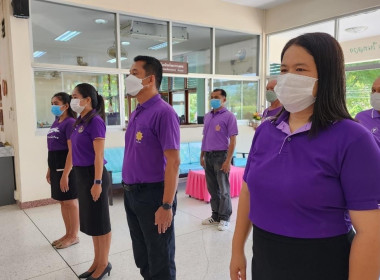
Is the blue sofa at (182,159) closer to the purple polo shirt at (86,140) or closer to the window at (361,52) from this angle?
the purple polo shirt at (86,140)

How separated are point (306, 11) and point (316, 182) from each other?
6.35m

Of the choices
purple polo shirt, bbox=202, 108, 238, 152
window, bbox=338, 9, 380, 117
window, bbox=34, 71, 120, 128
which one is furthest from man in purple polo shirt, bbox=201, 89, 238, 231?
window, bbox=338, 9, 380, 117

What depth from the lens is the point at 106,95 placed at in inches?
210

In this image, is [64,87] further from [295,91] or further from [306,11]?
[306,11]

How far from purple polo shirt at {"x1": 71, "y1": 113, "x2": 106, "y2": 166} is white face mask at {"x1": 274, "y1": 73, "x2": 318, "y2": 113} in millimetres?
1625

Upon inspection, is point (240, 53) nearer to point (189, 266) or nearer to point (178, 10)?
point (178, 10)

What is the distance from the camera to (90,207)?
230 cm

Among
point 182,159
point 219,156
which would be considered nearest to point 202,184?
point 219,156

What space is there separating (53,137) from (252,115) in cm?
527

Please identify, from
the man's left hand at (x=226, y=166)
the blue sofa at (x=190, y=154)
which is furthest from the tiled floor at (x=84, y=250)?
the blue sofa at (x=190, y=154)

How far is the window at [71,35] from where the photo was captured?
15.0ft

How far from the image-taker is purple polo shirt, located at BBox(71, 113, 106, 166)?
2.30m

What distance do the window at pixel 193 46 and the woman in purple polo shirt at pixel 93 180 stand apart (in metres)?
4.12

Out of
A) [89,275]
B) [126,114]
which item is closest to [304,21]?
[126,114]
